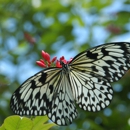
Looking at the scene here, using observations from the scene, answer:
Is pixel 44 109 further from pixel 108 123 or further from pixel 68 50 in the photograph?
pixel 68 50

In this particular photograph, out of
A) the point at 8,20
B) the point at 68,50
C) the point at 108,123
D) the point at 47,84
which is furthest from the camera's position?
the point at 8,20

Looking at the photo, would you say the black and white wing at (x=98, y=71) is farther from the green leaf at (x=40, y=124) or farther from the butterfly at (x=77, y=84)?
the green leaf at (x=40, y=124)

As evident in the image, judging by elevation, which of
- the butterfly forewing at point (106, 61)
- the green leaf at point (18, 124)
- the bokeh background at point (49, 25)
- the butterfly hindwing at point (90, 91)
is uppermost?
the bokeh background at point (49, 25)

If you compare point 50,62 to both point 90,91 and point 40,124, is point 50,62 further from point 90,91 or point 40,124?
point 40,124

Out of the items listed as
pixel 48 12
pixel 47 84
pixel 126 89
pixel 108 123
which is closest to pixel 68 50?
pixel 48 12

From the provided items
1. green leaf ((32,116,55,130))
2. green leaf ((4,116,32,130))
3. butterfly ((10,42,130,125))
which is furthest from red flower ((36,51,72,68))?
green leaf ((4,116,32,130))

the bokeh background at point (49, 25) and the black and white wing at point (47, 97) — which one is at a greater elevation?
the bokeh background at point (49, 25)

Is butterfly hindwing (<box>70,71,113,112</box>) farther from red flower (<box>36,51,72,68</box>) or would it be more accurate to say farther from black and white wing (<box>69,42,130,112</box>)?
red flower (<box>36,51,72,68</box>)

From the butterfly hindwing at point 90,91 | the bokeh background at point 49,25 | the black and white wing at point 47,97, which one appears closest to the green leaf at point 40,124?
the black and white wing at point 47,97
